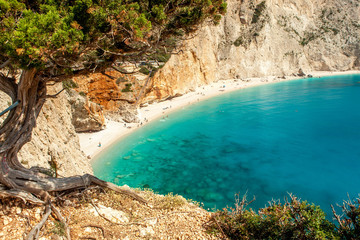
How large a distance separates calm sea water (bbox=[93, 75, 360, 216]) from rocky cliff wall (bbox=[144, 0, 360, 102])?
21.4m

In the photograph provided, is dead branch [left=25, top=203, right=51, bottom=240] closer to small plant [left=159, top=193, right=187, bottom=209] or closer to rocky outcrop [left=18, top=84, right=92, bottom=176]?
rocky outcrop [left=18, top=84, right=92, bottom=176]

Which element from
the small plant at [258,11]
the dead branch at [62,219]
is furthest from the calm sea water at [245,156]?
the small plant at [258,11]

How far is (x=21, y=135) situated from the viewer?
5.52m

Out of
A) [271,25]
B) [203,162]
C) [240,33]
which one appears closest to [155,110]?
[203,162]

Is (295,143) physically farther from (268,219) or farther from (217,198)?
(268,219)

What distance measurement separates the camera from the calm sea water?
16391 millimetres

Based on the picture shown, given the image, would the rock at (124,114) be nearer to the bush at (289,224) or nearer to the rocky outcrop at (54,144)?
the rocky outcrop at (54,144)

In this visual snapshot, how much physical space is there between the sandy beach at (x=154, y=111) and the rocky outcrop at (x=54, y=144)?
789cm

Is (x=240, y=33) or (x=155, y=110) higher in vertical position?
(x=240, y=33)

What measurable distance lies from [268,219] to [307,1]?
122 m

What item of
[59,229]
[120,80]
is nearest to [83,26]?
[59,229]

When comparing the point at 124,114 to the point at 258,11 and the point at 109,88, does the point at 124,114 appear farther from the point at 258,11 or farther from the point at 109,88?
the point at 258,11

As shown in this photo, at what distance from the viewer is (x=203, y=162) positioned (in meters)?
21.0

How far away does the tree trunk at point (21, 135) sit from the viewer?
5234mm
